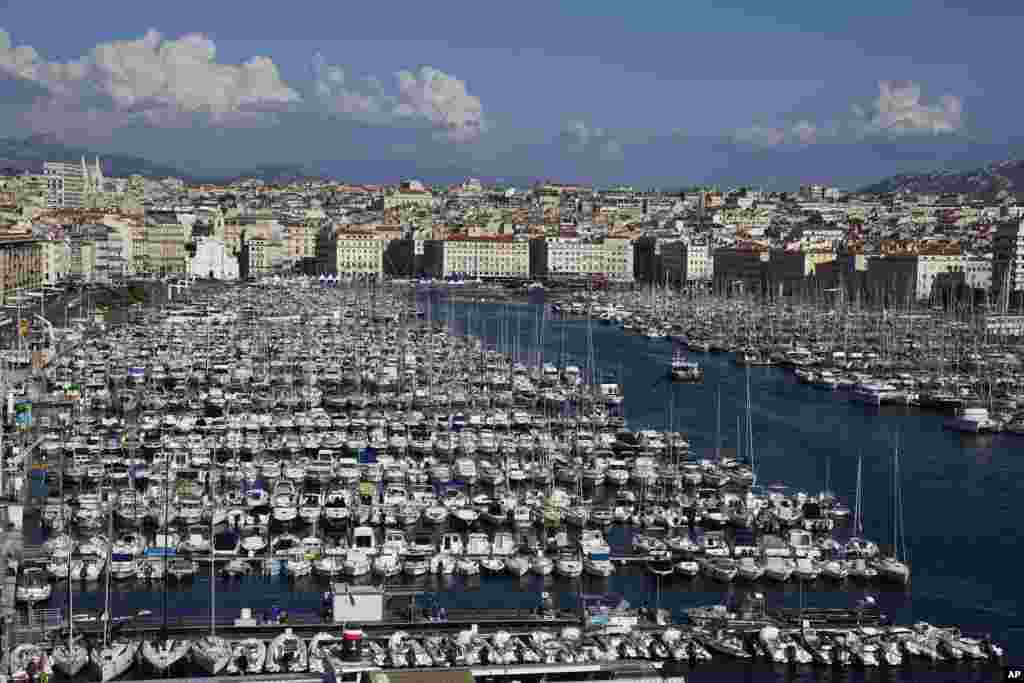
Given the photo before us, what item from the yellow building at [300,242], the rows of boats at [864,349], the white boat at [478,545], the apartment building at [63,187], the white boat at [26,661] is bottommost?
the white boat at [26,661]

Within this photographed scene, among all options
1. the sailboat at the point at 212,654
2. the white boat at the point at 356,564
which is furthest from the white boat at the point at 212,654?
the white boat at the point at 356,564

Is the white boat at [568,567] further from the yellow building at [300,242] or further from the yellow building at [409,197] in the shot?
the yellow building at [409,197]

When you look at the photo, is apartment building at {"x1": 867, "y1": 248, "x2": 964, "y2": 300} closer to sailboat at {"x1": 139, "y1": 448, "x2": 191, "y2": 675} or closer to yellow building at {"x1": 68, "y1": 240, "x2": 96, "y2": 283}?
yellow building at {"x1": 68, "y1": 240, "x2": 96, "y2": 283}

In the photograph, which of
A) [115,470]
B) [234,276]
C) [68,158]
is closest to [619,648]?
[115,470]

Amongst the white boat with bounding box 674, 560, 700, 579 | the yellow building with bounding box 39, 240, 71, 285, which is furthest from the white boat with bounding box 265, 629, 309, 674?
the yellow building with bounding box 39, 240, 71, 285

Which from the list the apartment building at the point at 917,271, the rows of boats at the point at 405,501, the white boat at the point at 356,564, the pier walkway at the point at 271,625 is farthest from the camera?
the apartment building at the point at 917,271

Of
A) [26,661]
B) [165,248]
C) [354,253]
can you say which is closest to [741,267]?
[354,253]
